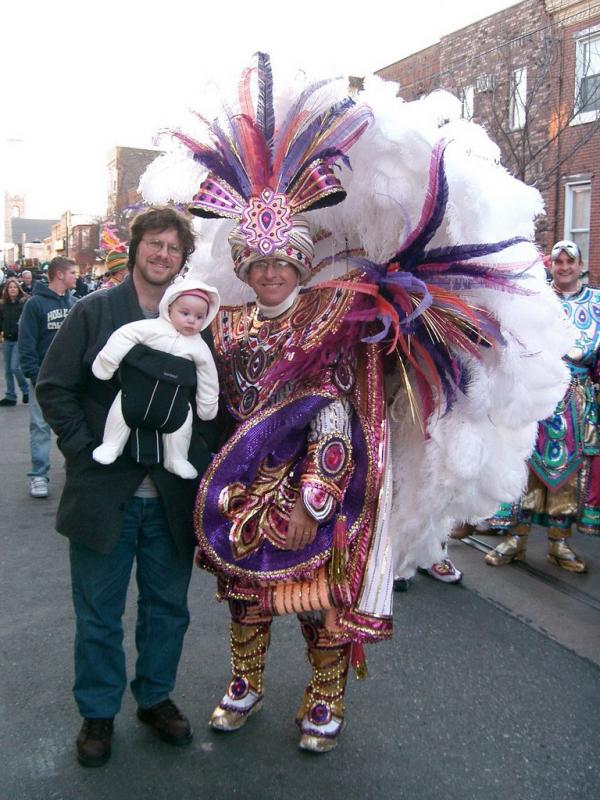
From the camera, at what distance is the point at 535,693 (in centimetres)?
306

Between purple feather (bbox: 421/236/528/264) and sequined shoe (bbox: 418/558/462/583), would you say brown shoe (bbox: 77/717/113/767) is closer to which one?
purple feather (bbox: 421/236/528/264)

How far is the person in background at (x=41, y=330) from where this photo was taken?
565 centimetres

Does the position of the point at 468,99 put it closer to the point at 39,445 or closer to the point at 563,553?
the point at 39,445

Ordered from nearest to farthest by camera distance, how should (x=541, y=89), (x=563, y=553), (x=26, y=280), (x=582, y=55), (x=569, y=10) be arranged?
(x=563, y=553) → (x=541, y=89) → (x=582, y=55) → (x=569, y=10) → (x=26, y=280)

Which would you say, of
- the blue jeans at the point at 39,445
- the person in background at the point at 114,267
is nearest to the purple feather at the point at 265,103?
the person in background at the point at 114,267

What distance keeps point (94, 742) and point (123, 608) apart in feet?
1.47

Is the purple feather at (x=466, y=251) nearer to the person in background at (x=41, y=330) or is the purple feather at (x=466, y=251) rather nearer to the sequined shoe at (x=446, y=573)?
the sequined shoe at (x=446, y=573)

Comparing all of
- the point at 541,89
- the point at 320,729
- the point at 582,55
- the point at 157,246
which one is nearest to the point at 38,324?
the point at 157,246

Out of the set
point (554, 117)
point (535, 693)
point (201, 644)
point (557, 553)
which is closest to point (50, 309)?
point (201, 644)

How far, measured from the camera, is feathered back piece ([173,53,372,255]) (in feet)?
7.77

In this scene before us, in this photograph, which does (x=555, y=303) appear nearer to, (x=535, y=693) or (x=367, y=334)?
(x=367, y=334)

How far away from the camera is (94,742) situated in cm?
254

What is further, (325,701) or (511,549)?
(511,549)

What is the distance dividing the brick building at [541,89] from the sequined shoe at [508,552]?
6016mm
